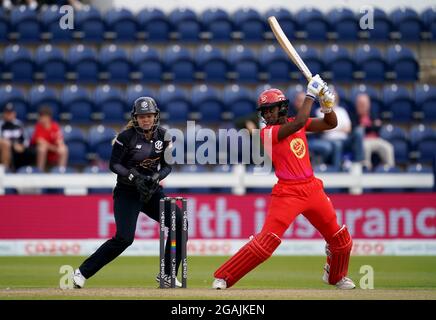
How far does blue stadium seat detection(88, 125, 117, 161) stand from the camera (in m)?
19.1

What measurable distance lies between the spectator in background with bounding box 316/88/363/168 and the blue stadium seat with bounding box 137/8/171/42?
460cm

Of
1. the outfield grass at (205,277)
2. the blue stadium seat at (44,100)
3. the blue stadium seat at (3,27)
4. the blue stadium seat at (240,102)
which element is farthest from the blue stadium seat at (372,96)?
the blue stadium seat at (3,27)

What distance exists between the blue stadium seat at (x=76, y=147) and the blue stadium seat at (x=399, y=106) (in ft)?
20.7

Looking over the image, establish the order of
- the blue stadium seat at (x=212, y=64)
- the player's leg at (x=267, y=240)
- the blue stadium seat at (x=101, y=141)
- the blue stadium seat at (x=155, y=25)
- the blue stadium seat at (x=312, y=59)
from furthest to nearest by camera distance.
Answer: the blue stadium seat at (x=155, y=25) → the blue stadium seat at (x=212, y=64) → the blue stadium seat at (x=312, y=59) → the blue stadium seat at (x=101, y=141) → the player's leg at (x=267, y=240)

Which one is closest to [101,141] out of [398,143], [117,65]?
[117,65]

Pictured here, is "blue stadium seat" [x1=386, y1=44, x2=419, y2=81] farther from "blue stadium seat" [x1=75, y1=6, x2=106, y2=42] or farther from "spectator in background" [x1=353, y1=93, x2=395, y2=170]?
"blue stadium seat" [x1=75, y1=6, x2=106, y2=42]

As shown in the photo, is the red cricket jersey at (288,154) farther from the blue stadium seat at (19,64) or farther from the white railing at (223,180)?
the blue stadium seat at (19,64)

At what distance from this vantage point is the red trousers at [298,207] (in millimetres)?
10289

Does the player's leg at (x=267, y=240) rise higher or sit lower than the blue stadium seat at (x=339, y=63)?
lower

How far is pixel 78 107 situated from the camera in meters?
20.1

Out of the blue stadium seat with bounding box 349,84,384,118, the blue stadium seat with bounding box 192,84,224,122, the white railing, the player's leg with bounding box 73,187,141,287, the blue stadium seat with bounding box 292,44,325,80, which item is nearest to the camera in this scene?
the player's leg with bounding box 73,187,141,287

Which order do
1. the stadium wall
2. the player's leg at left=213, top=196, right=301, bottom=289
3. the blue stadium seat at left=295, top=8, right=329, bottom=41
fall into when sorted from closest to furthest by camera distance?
1. the player's leg at left=213, top=196, right=301, bottom=289
2. the stadium wall
3. the blue stadium seat at left=295, top=8, right=329, bottom=41

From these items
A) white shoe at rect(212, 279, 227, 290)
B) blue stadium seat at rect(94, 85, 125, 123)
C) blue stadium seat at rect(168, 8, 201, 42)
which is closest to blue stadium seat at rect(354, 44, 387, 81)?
blue stadium seat at rect(168, 8, 201, 42)

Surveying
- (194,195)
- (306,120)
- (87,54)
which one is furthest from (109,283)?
(87,54)
